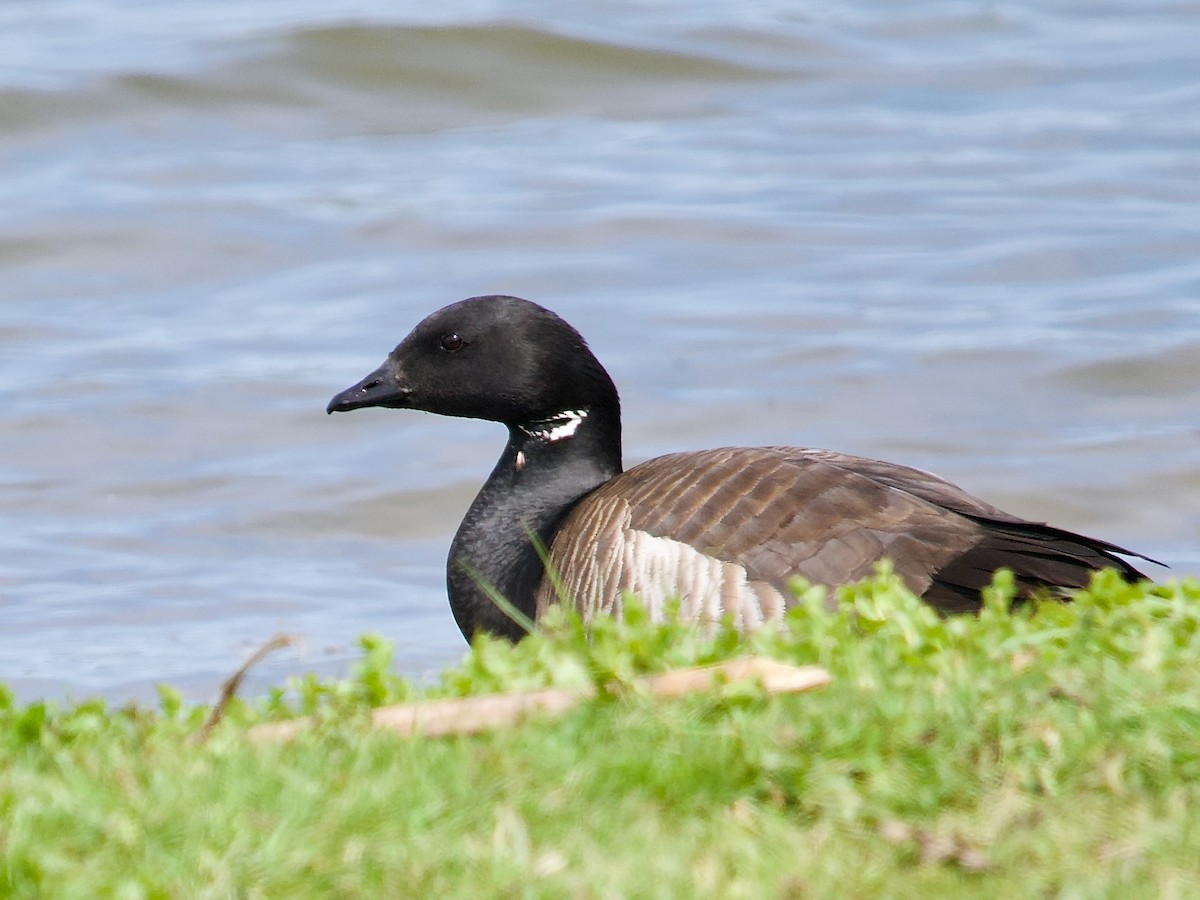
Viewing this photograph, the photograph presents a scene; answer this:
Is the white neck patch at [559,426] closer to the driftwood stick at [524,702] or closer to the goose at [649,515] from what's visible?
the goose at [649,515]

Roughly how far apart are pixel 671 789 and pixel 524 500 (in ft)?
13.7

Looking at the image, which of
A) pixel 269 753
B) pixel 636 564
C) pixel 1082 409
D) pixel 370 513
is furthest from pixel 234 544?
pixel 269 753

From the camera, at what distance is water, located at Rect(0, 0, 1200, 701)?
9.88m

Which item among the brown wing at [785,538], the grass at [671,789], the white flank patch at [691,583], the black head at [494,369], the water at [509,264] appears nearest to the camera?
the grass at [671,789]

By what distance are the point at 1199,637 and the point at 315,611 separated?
544 centimetres

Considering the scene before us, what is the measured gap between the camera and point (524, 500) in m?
7.39

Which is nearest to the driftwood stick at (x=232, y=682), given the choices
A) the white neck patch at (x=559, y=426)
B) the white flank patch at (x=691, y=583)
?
the white flank patch at (x=691, y=583)

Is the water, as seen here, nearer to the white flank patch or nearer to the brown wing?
the brown wing

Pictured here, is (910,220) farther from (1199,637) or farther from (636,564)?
(1199,637)

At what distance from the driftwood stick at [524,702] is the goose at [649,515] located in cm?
149

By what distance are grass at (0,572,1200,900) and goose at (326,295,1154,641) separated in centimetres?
161

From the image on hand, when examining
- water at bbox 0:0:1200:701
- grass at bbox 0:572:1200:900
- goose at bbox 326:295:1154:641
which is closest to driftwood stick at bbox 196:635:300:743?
grass at bbox 0:572:1200:900

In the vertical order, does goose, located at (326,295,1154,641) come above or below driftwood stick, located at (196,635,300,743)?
below

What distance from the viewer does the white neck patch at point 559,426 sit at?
748 cm
